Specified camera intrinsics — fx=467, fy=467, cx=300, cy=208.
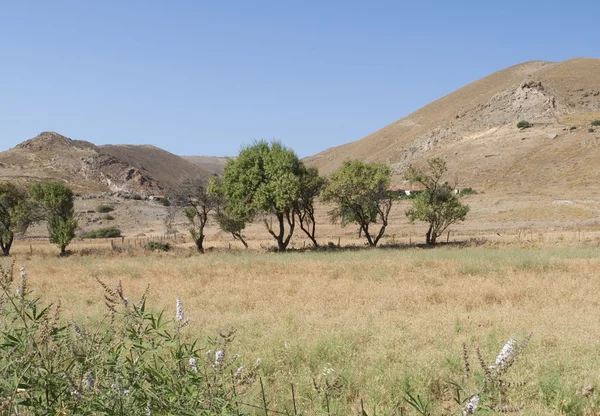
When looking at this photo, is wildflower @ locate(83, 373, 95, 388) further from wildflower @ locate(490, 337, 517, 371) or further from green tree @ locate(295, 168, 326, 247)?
green tree @ locate(295, 168, 326, 247)

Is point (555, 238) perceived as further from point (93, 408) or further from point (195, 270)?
point (93, 408)

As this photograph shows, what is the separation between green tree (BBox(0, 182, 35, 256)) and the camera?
36625mm

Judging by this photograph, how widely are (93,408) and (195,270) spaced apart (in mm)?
18557

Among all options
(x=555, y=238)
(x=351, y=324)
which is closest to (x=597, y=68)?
(x=555, y=238)

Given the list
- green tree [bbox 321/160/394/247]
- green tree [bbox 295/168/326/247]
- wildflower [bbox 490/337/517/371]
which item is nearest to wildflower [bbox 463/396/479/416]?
wildflower [bbox 490/337/517/371]

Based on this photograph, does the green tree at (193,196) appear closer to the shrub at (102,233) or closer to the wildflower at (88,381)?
the shrub at (102,233)

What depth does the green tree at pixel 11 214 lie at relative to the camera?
36.6 meters

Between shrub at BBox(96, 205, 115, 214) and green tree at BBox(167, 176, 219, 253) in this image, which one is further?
shrub at BBox(96, 205, 115, 214)

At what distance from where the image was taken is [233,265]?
72.1 ft

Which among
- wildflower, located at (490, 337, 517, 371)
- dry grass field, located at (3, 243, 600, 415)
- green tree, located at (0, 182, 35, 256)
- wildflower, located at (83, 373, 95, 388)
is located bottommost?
dry grass field, located at (3, 243, 600, 415)

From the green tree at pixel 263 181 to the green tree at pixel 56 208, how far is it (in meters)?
12.5

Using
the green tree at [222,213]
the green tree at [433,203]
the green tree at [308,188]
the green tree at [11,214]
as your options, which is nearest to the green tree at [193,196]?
the green tree at [222,213]

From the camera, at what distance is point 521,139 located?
96562 millimetres

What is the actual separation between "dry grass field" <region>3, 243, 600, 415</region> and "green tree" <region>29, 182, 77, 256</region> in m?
15.4
